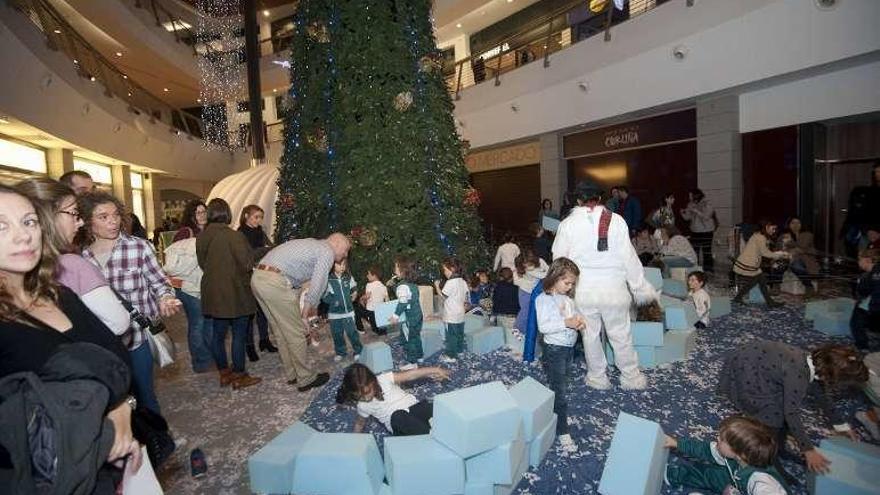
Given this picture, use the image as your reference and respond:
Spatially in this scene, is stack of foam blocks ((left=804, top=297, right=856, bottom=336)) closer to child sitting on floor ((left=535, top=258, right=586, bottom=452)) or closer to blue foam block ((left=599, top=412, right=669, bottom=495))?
child sitting on floor ((left=535, top=258, right=586, bottom=452))

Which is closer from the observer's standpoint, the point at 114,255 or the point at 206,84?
the point at 114,255

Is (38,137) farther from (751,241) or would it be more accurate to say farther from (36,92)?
(751,241)

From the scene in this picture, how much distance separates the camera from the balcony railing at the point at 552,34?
995 centimetres

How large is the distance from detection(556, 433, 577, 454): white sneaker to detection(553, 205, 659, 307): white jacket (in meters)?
1.11

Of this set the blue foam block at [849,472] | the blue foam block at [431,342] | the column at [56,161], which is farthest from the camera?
the column at [56,161]

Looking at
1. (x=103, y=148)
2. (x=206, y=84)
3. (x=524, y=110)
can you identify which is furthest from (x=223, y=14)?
(x=524, y=110)

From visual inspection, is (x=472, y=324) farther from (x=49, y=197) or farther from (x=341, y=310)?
(x=49, y=197)

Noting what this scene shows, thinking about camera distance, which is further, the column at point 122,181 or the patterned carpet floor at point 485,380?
the column at point 122,181

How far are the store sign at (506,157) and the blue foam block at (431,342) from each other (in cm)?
825

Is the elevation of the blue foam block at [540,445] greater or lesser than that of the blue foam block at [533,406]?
lesser

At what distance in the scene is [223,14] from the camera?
21453 millimetres

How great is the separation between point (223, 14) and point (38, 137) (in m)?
14.8

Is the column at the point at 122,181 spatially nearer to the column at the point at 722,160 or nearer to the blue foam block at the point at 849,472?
the column at the point at 722,160

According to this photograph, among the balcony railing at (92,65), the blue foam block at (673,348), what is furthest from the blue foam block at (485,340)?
the balcony railing at (92,65)
